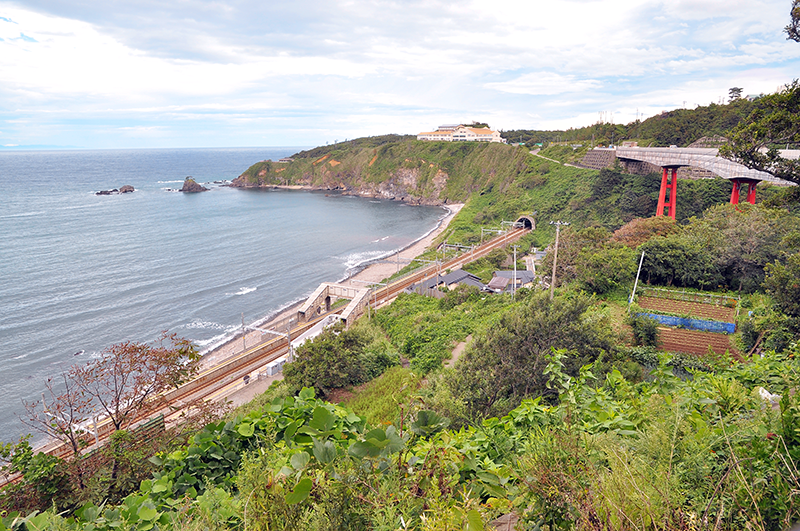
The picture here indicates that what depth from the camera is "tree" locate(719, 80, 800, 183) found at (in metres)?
9.45

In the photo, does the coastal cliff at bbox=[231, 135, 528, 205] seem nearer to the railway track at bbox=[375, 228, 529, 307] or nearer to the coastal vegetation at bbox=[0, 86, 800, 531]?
the railway track at bbox=[375, 228, 529, 307]

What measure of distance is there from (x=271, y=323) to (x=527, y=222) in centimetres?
4010

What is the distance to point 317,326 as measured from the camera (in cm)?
2902

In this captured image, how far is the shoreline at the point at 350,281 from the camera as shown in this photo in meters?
29.2

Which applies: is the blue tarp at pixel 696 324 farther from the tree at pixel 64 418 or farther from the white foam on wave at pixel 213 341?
the white foam on wave at pixel 213 341

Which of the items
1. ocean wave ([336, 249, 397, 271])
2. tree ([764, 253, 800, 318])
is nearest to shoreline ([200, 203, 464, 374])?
ocean wave ([336, 249, 397, 271])

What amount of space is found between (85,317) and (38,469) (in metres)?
35.1

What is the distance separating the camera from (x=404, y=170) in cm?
10875

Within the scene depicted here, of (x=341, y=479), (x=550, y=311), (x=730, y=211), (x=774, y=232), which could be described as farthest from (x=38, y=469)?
(x=730, y=211)

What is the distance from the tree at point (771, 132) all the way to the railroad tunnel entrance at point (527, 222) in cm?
4704

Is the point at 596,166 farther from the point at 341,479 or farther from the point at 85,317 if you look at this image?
the point at 341,479

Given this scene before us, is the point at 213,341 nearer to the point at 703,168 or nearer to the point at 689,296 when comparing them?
the point at 689,296

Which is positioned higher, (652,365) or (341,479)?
(341,479)

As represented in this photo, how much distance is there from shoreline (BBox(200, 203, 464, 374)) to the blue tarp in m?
19.9
